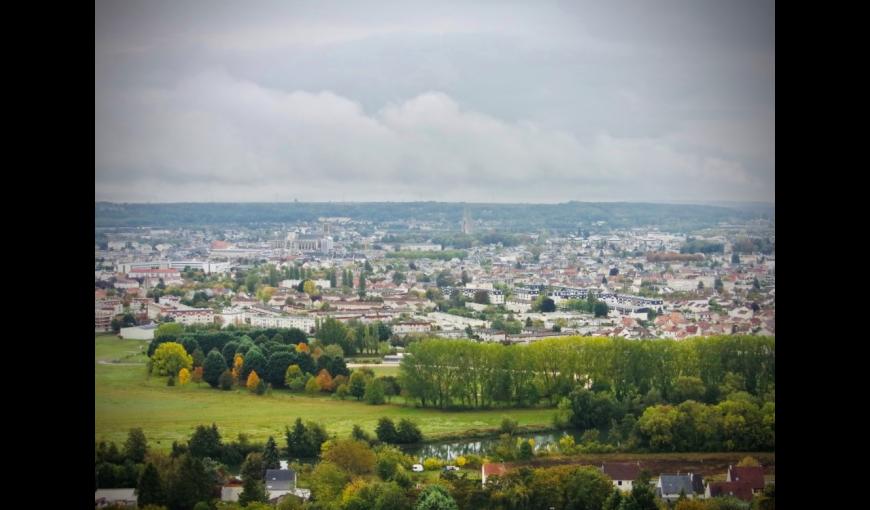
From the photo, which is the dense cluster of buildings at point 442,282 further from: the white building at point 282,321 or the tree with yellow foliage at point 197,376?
the tree with yellow foliage at point 197,376

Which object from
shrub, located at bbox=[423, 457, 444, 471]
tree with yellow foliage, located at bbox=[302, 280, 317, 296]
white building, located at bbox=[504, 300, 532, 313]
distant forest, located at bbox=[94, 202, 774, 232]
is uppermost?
distant forest, located at bbox=[94, 202, 774, 232]

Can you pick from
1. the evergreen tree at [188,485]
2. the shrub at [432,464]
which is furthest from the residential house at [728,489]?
the evergreen tree at [188,485]

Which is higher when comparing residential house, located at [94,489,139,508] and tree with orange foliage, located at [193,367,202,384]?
tree with orange foliage, located at [193,367,202,384]

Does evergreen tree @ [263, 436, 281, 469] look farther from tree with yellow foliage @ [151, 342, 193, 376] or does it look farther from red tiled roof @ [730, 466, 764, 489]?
red tiled roof @ [730, 466, 764, 489]

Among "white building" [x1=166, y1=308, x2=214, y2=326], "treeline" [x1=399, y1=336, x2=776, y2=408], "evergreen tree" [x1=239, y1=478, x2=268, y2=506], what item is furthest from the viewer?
"white building" [x1=166, y1=308, x2=214, y2=326]

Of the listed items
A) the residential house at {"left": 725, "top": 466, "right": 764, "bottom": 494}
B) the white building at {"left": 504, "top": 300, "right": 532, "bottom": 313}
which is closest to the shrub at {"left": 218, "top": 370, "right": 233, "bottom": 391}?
the white building at {"left": 504, "top": 300, "right": 532, "bottom": 313}

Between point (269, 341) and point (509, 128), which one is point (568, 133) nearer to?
point (509, 128)

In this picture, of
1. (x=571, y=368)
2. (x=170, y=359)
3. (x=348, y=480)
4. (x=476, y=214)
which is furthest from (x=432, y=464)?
(x=476, y=214)

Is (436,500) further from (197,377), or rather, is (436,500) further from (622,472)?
(197,377)
